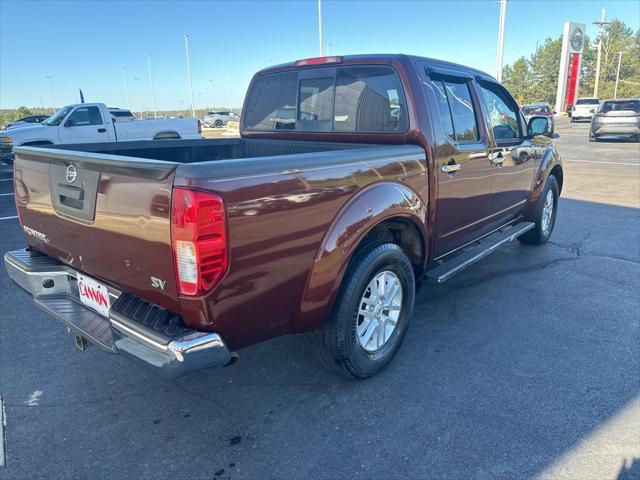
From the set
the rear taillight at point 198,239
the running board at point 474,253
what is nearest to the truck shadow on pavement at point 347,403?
the running board at point 474,253

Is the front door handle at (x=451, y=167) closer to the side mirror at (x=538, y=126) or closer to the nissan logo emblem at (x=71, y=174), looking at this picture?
the side mirror at (x=538, y=126)

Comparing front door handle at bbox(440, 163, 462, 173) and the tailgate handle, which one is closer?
the tailgate handle

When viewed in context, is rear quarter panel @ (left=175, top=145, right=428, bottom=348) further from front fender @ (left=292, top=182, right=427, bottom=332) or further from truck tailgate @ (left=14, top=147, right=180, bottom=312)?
truck tailgate @ (left=14, top=147, right=180, bottom=312)

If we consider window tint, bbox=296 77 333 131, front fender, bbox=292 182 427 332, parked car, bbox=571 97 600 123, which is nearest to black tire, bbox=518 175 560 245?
window tint, bbox=296 77 333 131

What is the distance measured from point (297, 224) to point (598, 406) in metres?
2.10

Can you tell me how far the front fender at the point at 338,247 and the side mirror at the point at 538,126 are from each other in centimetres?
292

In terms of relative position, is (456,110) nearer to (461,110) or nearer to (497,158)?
(461,110)

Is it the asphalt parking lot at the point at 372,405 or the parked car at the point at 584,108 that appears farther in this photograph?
the parked car at the point at 584,108

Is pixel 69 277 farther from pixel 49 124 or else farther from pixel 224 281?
pixel 49 124

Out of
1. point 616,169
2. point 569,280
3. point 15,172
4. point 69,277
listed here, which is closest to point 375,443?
point 69,277

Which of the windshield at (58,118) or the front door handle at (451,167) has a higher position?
the windshield at (58,118)

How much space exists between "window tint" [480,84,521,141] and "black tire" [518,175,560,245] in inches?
38.9

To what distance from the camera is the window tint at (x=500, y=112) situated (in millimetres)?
4348

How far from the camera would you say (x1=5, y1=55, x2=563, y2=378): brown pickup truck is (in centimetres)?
201
